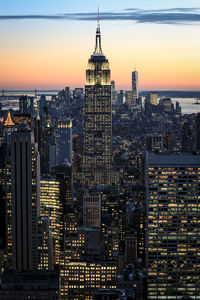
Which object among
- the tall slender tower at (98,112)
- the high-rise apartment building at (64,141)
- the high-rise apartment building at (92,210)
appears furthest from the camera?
the tall slender tower at (98,112)

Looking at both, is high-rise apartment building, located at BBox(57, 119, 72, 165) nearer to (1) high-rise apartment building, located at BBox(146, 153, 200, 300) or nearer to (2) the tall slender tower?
(2) the tall slender tower

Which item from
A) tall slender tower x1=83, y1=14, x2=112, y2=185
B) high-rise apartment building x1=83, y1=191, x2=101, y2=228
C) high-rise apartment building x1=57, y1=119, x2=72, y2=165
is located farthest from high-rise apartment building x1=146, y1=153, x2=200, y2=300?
tall slender tower x1=83, y1=14, x2=112, y2=185

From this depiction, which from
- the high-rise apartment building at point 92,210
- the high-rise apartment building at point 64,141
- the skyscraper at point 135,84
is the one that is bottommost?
the high-rise apartment building at point 92,210

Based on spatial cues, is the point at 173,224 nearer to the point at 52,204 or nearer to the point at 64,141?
the point at 52,204

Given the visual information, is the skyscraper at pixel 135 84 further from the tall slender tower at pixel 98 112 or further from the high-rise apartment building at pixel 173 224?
the high-rise apartment building at pixel 173 224

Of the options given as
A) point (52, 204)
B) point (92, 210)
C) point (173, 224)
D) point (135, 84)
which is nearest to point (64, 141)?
point (135, 84)

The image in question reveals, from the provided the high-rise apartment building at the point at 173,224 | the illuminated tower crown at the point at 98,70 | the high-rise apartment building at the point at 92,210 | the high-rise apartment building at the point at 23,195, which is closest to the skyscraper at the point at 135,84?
the illuminated tower crown at the point at 98,70
